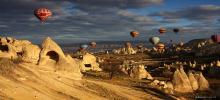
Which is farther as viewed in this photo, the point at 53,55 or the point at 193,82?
the point at 193,82

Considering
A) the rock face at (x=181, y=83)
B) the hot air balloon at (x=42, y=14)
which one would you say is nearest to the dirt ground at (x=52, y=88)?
the rock face at (x=181, y=83)

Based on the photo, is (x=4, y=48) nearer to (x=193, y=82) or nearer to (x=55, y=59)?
(x=55, y=59)

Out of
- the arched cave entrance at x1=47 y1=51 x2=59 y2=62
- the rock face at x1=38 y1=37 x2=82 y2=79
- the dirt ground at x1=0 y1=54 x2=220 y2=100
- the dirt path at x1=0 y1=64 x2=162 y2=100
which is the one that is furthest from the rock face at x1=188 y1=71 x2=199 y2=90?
the arched cave entrance at x1=47 y1=51 x2=59 y2=62

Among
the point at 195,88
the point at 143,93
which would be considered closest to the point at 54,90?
the point at 143,93

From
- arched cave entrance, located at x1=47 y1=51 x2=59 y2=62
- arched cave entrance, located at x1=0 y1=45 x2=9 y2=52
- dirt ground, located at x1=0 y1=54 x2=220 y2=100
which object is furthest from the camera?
arched cave entrance, located at x1=0 y1=45 x2=9 y2=52

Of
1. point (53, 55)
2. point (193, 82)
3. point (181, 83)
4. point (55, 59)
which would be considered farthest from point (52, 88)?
point (193, 82)

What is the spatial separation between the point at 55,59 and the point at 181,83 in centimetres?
2275

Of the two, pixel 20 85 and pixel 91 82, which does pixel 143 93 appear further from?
pixel 20 85

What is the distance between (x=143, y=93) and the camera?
38.4 meters

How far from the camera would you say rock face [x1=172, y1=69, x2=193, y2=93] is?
183 ft

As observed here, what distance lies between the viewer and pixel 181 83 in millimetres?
56000

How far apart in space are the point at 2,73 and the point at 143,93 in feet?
42.7

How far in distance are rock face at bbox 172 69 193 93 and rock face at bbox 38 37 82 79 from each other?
2102cm

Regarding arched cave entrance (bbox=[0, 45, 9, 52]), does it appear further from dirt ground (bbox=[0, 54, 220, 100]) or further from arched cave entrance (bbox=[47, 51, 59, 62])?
dirt ground (bbox=[0, 54, 220, 100])
